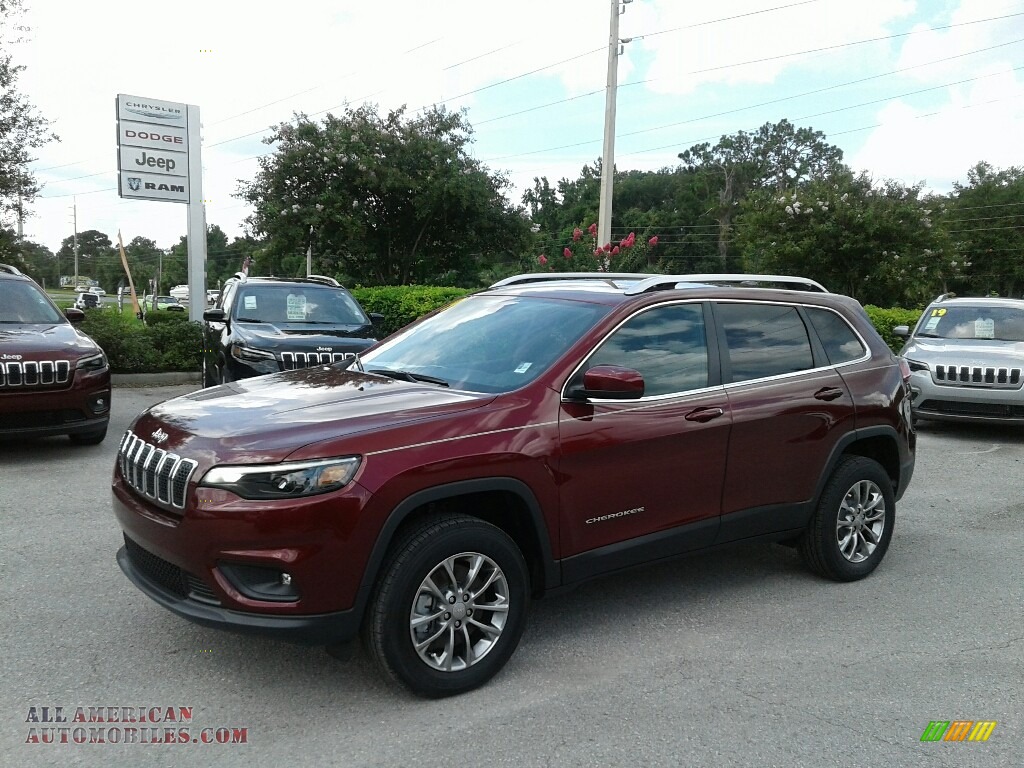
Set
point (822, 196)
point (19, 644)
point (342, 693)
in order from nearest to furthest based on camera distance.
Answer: point (342, 693)
point (19, 644)
point (822, 196)

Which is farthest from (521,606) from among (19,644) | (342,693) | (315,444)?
(19,644)

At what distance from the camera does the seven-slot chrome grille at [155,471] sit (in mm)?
3338

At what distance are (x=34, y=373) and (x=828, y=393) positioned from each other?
634cm

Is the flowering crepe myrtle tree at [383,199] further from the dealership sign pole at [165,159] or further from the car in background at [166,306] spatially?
the car in background at [166,306]

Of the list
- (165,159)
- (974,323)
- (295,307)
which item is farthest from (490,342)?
(165,159)

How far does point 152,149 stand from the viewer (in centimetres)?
1688

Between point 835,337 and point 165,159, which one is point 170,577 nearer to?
point 835,337

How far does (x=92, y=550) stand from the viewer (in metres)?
5.24

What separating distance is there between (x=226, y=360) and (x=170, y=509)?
20.8 feet

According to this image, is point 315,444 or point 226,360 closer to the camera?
point 315,444

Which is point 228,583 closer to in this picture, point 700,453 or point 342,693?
point 342,693

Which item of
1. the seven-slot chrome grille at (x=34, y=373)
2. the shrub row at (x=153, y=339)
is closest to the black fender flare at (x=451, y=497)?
the seven-slot chrome grille at (x=34, y=373)

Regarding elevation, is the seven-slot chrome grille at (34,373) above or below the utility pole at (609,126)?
below
